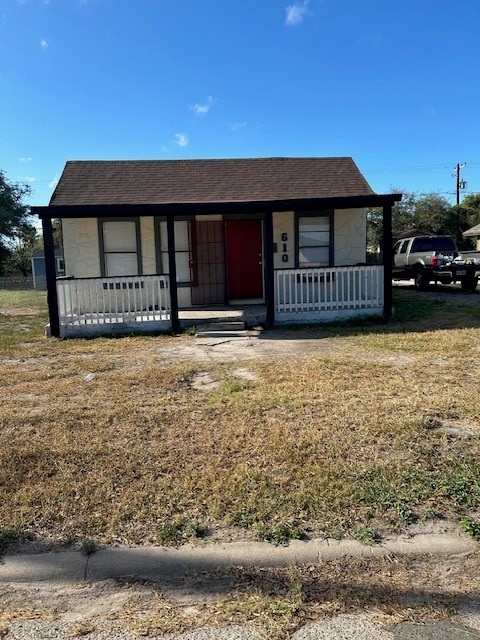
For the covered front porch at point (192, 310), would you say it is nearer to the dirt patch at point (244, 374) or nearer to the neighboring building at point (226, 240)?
the neighboring building at point (226, 240)

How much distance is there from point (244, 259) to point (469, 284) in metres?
9.07

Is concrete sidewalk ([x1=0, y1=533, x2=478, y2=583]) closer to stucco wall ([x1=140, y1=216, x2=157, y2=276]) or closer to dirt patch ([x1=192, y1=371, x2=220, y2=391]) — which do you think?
dirt patch ([x1=192, y1=371, x2=220, y2=391])

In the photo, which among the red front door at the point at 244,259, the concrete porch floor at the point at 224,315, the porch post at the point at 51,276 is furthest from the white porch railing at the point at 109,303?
the red front door at the point at 244,259

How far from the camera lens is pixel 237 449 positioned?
3.76 metres

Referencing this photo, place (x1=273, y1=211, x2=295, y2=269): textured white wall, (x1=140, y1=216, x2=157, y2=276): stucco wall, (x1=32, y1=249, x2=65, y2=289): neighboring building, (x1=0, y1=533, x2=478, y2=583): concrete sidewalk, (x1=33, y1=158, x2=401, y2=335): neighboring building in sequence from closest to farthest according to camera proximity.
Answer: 1. (x1=0, y1=533, x2=478, y2=583): concrete sidewalk
2. (x1=33, y1=158, x2=401, y2=335): neighboring building
3. (x1=140, y1=216, x2=157, y2=276): stucco wall
4. (x1=273, y1=211, x2=295, y2=269): textured white wall
5. (x1=32, y1=249, x2=65, y2=289): neighboring building

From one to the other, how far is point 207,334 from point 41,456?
5661 mm

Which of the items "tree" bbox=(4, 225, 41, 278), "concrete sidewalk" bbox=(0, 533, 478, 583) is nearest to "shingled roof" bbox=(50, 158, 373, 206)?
"concrete sidewalk" bbox=(0, 533, 478, 583)

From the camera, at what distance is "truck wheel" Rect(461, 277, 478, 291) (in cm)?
1600

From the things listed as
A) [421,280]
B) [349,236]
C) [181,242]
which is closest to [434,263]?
[421,280]

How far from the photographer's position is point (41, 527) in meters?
2.85

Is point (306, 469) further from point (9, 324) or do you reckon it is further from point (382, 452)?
point (9, 324)

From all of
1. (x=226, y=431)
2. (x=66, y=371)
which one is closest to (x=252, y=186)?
(x=66, y=371)

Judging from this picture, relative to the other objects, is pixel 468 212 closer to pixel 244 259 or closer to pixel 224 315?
pixel 244 259

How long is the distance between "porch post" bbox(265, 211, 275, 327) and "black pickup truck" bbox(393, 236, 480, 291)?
28.6ft
